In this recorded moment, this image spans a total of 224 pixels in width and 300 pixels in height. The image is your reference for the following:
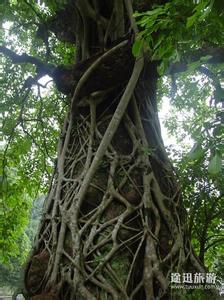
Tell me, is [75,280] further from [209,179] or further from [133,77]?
[209,179]

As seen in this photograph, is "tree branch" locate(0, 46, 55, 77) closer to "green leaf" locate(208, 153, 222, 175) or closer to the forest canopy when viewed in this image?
the forest canopy

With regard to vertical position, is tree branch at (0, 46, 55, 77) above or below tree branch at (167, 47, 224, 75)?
above

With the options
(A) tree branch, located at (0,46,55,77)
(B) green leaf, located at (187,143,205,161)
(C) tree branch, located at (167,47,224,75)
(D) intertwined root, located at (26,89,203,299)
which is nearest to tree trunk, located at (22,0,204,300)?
(D) intertwined root, located at (26,89,203,299)

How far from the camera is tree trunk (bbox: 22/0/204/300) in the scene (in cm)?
244

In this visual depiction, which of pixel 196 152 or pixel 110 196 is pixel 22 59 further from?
pixel 196 152

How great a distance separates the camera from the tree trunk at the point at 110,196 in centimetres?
244

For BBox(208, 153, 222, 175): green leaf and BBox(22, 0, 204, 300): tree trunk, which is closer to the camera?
BBox(208, 153, 222, 175): green leaf

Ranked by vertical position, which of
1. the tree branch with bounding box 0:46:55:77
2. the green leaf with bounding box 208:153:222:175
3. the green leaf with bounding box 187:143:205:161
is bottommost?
the green leaf with bounding box 208:153:222:175

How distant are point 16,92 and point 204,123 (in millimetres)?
4076

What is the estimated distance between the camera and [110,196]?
2.85 metres

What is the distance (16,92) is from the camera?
4938mm

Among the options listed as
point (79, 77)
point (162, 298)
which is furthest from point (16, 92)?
point (162, 298)

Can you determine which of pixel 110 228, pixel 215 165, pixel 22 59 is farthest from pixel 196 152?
pixel 22 59

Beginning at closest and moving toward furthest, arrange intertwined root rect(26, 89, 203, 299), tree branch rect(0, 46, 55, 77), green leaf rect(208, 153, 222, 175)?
green leaf rect(208, 153, 222, 175)
intertwined root rect(26, 89, 203, 299)
tree branch rect(0, 46, 55, 77)
